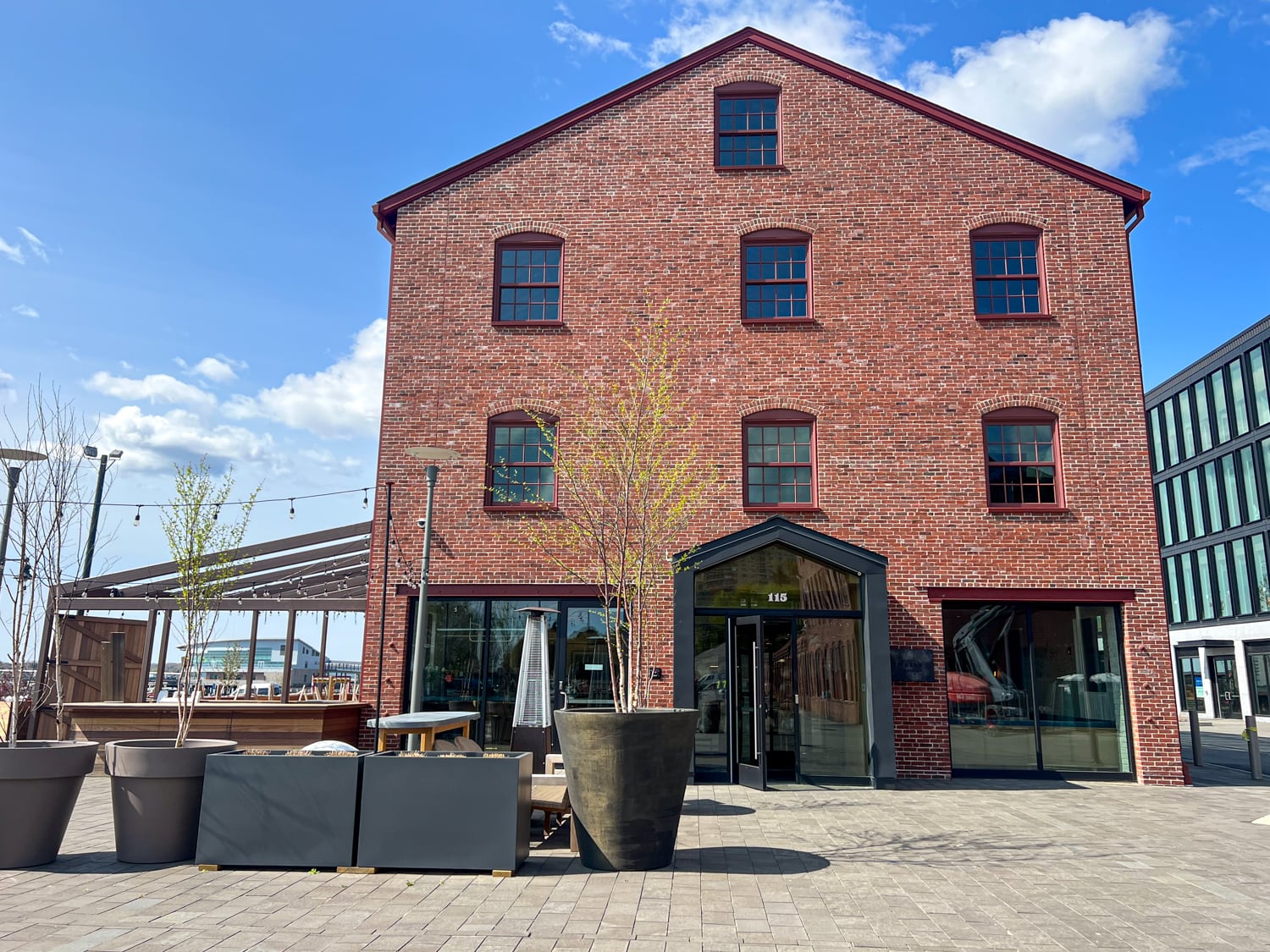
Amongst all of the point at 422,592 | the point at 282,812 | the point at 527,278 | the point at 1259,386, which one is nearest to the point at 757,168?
the point at 527,278

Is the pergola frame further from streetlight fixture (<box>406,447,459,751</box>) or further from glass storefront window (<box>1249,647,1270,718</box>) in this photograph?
glass storefront window (<box>1249,647,1270,718</box>)

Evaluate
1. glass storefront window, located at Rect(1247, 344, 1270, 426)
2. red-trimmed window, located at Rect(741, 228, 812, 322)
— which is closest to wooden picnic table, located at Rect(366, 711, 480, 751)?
red-trimmed window, located at Rect(741, 228, 812, 322)

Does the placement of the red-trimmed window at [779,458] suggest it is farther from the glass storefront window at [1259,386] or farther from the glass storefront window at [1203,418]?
the glass storefront window at [1203,418]

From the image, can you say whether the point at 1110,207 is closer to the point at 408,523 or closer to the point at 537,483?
the point at 537,483

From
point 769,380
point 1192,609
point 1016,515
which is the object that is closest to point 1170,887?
point 1016,515

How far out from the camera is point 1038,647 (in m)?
14.0

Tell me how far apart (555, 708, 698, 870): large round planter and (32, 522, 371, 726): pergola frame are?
30.7 ft

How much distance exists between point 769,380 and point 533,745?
6977 millimetres

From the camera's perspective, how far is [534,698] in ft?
37.5

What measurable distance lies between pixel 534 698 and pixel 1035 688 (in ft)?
25.4

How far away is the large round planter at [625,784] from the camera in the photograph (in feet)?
24.6

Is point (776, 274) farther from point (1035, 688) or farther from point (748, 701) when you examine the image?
point (1035, 688)

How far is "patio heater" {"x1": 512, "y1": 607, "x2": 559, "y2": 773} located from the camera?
10852mm

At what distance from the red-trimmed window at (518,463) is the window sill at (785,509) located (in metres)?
3.12
